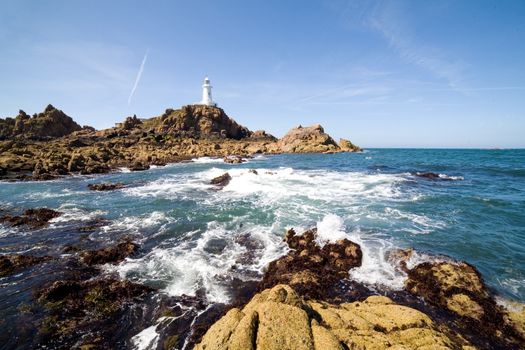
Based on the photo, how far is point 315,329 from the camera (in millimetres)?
4746

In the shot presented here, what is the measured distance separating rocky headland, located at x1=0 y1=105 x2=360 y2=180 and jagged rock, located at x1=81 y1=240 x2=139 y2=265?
2827 centimetres

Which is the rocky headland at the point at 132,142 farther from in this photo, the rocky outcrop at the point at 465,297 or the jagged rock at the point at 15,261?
the rocky outcrop at the point at 465,297

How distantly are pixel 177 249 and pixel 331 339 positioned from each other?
30.4 ft

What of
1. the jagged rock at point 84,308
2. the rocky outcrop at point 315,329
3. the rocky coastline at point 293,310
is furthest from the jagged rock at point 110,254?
the rocky outcrop at point 315,329

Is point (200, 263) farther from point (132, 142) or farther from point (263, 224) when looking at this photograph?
point (132, 142)

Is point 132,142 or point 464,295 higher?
point 132,142

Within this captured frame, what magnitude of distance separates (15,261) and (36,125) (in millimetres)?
92858

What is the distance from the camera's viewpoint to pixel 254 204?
63.0 ft

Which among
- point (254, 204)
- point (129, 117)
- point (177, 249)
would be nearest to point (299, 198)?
point (254, 204)

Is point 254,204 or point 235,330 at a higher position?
point 235,330

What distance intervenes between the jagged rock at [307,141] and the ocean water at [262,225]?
61.1 m

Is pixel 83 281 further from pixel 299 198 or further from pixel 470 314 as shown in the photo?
pixel 299 198

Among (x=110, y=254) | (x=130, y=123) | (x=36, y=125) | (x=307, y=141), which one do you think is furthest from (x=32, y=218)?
(x=36, y=125)

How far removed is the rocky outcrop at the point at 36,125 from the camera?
77.3 m
